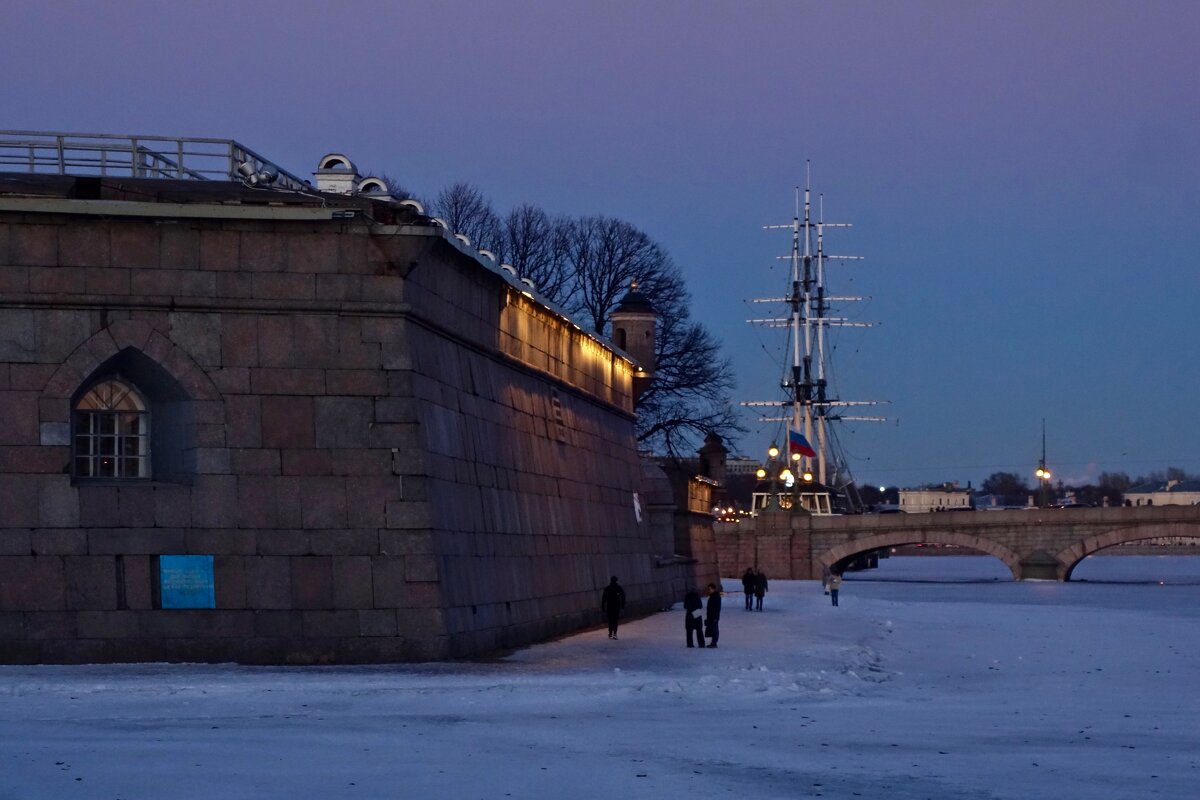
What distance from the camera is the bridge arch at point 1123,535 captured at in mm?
78625

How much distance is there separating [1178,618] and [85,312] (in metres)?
31.5

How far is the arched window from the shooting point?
23234mm

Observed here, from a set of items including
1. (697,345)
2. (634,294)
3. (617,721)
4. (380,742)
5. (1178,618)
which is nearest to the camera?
(380,742)

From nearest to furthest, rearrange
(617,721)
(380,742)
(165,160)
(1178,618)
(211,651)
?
(380,742)
(617,721)
(211,651)
(165,160)
(1178,618)

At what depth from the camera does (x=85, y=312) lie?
22.7 meters

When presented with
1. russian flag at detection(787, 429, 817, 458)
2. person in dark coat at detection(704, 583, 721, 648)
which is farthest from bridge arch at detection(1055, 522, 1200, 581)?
person in dark coat at detection(704, 583, 721, 648)

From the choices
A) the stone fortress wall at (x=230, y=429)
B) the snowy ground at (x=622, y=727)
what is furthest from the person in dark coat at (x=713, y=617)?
the stone fortress wall at (x=230, y=429)

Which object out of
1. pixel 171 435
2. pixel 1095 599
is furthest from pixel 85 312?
pixel 1095 599

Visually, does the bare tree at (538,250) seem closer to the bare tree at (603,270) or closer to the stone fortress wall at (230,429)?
the bare tree at (603,270)

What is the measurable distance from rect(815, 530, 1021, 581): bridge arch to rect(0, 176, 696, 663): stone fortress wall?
63.5 meters

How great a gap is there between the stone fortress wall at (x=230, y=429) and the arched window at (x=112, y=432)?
7.6 inches

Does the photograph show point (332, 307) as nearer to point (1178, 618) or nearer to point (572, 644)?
point (572, 644)

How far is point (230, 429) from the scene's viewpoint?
23.1 meters

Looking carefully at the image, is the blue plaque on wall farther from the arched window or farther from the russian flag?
the russian flag
